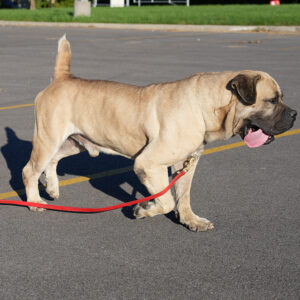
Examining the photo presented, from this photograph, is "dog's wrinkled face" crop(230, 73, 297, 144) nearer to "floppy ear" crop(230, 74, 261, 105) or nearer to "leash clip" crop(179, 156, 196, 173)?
"floppy ear" crop(230, 74, 261, 105)

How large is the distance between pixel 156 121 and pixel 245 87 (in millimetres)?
858

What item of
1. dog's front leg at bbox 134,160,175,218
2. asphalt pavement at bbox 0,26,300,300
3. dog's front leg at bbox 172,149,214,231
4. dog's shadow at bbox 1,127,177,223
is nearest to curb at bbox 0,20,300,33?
asphalt pavement at bbox 0,26,300,300

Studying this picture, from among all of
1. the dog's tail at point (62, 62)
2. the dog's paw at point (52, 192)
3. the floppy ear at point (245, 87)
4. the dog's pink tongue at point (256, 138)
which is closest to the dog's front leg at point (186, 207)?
the dog's pink tongue at point (256, 138)

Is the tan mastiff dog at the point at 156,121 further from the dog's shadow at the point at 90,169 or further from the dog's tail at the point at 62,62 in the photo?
the dog's shadow at the point at 90,169

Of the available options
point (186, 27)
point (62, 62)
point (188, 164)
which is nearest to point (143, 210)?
point (188, 164)

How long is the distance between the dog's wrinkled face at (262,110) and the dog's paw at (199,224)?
33.9 inches

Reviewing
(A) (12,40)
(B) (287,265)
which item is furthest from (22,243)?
(A) (12,40)

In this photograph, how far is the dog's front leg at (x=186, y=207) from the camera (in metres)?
5.48

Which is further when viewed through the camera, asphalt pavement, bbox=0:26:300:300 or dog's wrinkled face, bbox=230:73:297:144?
dog's wrinkled face, bbox=230:73:297:144

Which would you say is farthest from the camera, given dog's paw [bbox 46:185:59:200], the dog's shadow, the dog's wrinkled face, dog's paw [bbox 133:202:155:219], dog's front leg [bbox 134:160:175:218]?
the dog's shadow

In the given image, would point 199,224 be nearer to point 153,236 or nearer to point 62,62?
point 153,236

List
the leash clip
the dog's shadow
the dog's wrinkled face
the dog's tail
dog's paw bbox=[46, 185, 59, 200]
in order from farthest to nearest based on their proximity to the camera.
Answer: the dog's shadow < dog's paw bbox=[46, 185, 59, 200] < the dog's tail < the leash clip < the dog's wrinkled face

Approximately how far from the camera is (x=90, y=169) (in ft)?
24.4

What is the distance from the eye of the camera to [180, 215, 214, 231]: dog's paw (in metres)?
5.46
